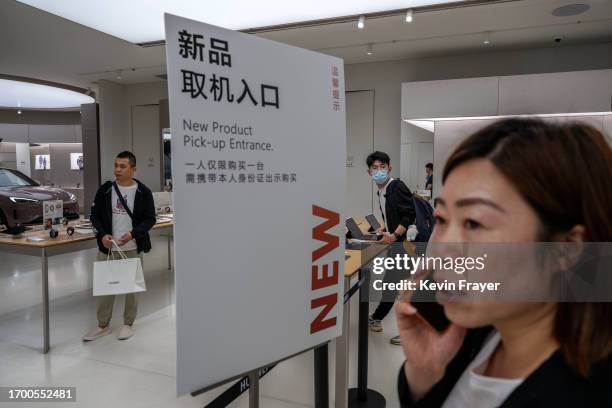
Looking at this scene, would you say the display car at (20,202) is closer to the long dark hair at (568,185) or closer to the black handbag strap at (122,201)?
the black handbag strap at (122,201)

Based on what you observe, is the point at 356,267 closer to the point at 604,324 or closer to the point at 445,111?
the point at 604,324

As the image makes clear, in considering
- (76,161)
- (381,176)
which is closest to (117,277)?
(381,176)

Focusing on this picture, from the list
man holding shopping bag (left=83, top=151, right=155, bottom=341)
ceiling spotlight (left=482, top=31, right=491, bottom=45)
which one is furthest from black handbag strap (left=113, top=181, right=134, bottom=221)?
ceiling spotlight (left=482, top=31, right=491, bottom=45)

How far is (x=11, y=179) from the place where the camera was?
7.36m

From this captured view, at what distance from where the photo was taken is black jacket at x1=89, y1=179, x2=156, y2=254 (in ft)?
10.9

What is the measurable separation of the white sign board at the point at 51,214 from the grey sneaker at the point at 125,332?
1277mm

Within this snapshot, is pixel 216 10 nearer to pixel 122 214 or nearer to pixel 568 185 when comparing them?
pixel 122 214

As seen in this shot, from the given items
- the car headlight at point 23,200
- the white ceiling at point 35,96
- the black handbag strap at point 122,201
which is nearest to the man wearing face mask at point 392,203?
the black handbag strap at point 122,201

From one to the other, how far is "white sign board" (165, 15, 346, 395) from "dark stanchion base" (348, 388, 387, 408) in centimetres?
138

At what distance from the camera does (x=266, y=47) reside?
1090 millimetres

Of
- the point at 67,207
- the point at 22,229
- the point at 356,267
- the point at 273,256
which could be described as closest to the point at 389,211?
the point at 356,267

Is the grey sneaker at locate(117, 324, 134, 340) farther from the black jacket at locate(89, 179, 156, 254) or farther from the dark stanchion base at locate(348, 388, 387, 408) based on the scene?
the dark stanchion base at locate(348, 388, 387, 408)

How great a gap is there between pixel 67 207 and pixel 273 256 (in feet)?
24.9

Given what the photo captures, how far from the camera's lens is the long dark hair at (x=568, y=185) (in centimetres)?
48
